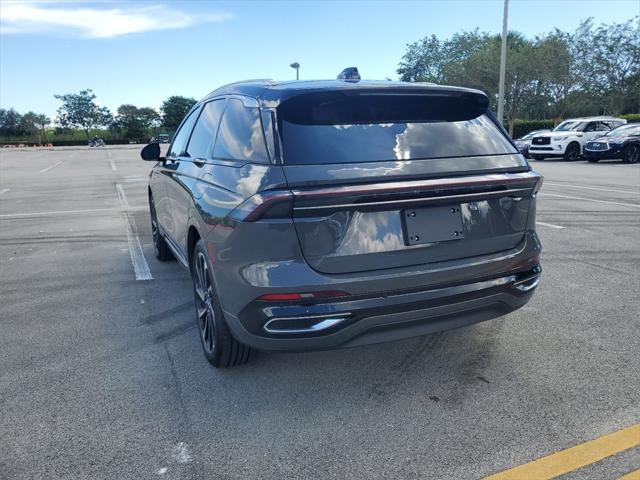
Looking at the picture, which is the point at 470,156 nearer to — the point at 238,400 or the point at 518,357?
the point at 518,357

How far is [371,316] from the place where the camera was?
2.74 meters

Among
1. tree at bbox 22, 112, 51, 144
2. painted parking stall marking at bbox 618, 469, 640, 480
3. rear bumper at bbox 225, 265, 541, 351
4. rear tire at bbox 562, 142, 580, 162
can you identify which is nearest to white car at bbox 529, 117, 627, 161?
rear tire at bbox 562, 142, 580, 162

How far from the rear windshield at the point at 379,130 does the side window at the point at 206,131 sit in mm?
1103

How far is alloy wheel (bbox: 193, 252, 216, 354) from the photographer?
3380mm

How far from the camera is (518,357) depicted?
3498 millimetres

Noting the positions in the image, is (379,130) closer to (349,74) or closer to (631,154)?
(349,74)

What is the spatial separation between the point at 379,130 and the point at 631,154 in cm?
2047

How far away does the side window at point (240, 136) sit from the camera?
2.94 m

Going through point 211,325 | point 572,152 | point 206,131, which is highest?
point 206,131

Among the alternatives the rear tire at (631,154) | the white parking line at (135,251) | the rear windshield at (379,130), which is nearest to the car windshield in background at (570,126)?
the rear tire at (631,154)

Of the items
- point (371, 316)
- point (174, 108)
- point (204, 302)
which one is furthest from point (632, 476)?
point (174, 108)

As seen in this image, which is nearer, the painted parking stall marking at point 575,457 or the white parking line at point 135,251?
the painted parking stall marking at point 575,457

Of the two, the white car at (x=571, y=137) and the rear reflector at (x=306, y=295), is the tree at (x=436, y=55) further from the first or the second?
the rear reflector at (x=306, y=295)

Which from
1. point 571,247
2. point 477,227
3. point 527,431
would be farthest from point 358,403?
point 571,247
